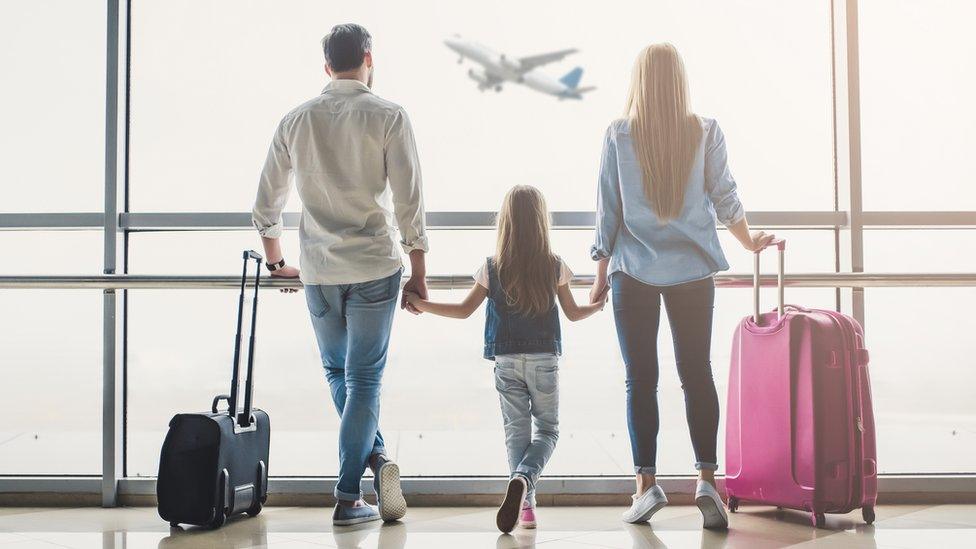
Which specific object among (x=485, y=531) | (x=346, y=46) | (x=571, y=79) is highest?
(x=571, y=79)

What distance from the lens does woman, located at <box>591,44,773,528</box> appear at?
202 cm

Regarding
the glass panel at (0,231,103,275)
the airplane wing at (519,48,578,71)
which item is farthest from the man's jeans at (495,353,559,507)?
the airplane wing at (519,48,578,71)

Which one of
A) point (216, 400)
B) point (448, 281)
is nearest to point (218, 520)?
point (216, 400)

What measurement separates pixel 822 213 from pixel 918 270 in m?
0.34

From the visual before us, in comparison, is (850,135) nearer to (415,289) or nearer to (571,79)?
(415,289)

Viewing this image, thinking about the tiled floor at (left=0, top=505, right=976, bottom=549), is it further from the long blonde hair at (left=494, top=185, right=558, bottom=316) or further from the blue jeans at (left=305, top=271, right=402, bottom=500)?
the long blonde hair at (left=494, top=185, right=558, bottom=316)

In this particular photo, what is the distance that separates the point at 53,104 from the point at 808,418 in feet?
8.72

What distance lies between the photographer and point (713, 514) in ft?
6.49

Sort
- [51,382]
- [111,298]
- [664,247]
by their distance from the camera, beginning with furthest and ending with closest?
[51,382] → [111,298] → [664,247]

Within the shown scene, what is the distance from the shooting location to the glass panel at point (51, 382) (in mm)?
2492

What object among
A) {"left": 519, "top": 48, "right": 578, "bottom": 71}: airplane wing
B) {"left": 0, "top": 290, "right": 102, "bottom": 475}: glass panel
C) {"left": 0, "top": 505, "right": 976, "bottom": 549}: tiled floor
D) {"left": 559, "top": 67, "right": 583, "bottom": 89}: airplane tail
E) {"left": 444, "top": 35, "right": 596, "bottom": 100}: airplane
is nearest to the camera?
{"left": 0, "top": 505, "right": 976, "bottom": 549}: tiled floor

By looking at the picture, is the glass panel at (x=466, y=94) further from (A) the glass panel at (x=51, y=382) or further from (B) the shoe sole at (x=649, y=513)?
(B) the shoe sole at (x=649, y=513)

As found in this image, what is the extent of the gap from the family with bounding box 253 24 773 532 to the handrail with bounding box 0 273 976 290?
17 cm

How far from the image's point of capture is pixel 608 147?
83.6 inches
